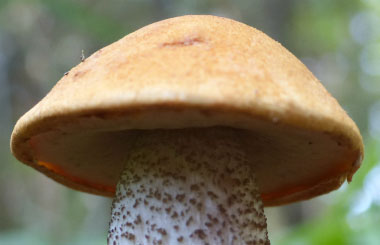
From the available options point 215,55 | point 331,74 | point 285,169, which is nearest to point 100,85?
point 215,55

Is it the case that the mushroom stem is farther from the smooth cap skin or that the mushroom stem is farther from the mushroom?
the smooth cap skin

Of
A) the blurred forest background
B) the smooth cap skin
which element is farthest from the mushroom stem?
the blurred forest background

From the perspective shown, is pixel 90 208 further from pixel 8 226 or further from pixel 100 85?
pixel 100 85

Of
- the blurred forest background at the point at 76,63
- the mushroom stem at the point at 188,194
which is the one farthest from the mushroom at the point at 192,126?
the blurred forest background at the point at 76,63

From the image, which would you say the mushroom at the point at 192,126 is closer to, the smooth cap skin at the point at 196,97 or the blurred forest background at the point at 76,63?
the smooth cap skin at the point at 196,97

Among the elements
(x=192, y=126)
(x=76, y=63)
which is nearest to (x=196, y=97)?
(x=192, y=126)

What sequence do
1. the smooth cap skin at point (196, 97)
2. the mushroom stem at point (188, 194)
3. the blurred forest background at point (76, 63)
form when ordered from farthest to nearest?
1. the blurred forest background at point (76, 63)
2. the mushroom stem at point (188, 194)
3. the smooth cap skin at point (196, 97)
